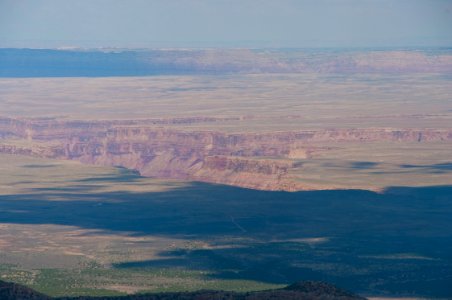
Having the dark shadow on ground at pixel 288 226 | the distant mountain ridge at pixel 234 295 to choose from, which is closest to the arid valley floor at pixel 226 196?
the dark shadow on ground at pixel 288 226

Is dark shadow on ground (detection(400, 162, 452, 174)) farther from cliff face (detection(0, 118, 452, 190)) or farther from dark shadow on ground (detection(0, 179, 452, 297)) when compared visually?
dark shadow on ground (detection(0, 179, 452, 297))

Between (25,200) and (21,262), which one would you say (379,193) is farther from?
(21,262)

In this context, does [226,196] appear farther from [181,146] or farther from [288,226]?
[181,146]

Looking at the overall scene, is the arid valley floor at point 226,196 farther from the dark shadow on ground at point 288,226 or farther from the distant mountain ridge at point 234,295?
the distant mountain ridge at point 234,295

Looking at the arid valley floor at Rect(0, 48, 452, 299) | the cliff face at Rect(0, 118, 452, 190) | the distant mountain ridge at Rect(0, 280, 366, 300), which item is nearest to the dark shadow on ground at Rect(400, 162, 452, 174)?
the arid valley floor at Rect(0, 48, 452, 299)

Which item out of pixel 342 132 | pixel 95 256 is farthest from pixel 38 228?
pixel 342 132

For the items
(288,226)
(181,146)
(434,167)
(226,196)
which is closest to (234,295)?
(288,226)
